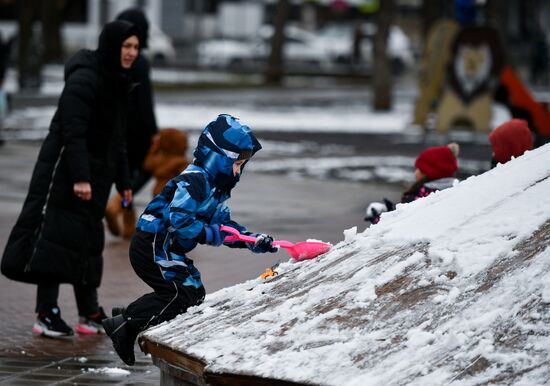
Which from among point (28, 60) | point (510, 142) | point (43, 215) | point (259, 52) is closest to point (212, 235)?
point (43, 215)

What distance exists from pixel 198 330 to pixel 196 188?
0.84 m

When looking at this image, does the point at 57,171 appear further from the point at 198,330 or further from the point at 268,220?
the point at 268,220

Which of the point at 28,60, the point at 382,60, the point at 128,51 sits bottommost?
the point at 28,60

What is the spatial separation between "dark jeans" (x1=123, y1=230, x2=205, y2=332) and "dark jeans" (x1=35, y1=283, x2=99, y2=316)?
162 cm

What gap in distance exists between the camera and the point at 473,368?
167 inches

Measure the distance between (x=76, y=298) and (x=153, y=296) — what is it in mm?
1788

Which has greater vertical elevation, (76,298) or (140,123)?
(140,123)

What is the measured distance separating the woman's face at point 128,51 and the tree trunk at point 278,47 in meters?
31.4

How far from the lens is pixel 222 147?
226 inches

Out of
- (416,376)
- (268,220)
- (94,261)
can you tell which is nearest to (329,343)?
(416,376)

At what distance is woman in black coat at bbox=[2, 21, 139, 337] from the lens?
293 inches

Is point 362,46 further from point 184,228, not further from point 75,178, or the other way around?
point 184,228

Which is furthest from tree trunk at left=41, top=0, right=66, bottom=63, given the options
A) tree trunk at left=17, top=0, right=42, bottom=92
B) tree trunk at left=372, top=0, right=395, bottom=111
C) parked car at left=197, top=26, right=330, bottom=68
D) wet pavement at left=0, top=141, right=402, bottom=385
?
wet pavement at left=0, top=141, right=402, bottom=385

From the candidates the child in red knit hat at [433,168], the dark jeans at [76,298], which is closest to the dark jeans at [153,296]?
the dark jeans at [76,298]
